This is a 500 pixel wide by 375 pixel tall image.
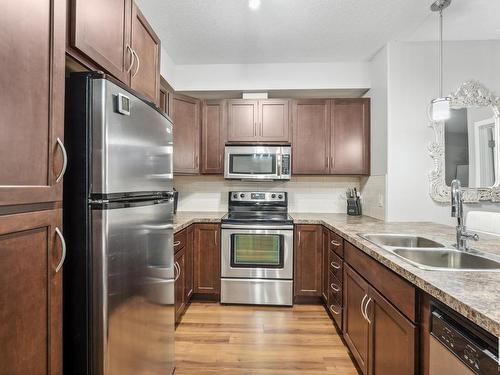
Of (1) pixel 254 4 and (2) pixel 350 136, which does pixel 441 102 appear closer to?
(2) pixel 350 136

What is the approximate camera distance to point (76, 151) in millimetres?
996

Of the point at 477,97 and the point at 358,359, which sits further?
the point at 477,97

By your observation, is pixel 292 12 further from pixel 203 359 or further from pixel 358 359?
pixel 203 359

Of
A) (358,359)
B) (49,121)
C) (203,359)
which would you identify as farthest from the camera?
(203,359)

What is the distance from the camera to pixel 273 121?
312 centimetres

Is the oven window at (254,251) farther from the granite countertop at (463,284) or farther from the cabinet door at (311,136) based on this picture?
the granite countertop at (463,284)

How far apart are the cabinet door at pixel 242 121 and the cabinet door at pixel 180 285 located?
1382 mm

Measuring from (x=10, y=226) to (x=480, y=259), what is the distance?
6.21 feet

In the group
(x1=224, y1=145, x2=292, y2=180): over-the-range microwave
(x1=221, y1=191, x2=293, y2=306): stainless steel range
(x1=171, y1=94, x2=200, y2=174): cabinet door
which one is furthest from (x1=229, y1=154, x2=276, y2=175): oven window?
(x1=221, y1=191, x2=293, y2=306): stainless steel range

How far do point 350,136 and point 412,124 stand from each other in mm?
627

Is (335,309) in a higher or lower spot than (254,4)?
lower

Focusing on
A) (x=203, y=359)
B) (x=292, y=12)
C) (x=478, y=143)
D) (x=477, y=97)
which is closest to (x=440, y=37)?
(x=477, y=97)

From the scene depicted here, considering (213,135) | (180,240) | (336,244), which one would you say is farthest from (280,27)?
(180,240)

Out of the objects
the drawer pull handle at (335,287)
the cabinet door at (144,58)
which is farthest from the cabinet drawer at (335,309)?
the cabinet door at (144,58)
